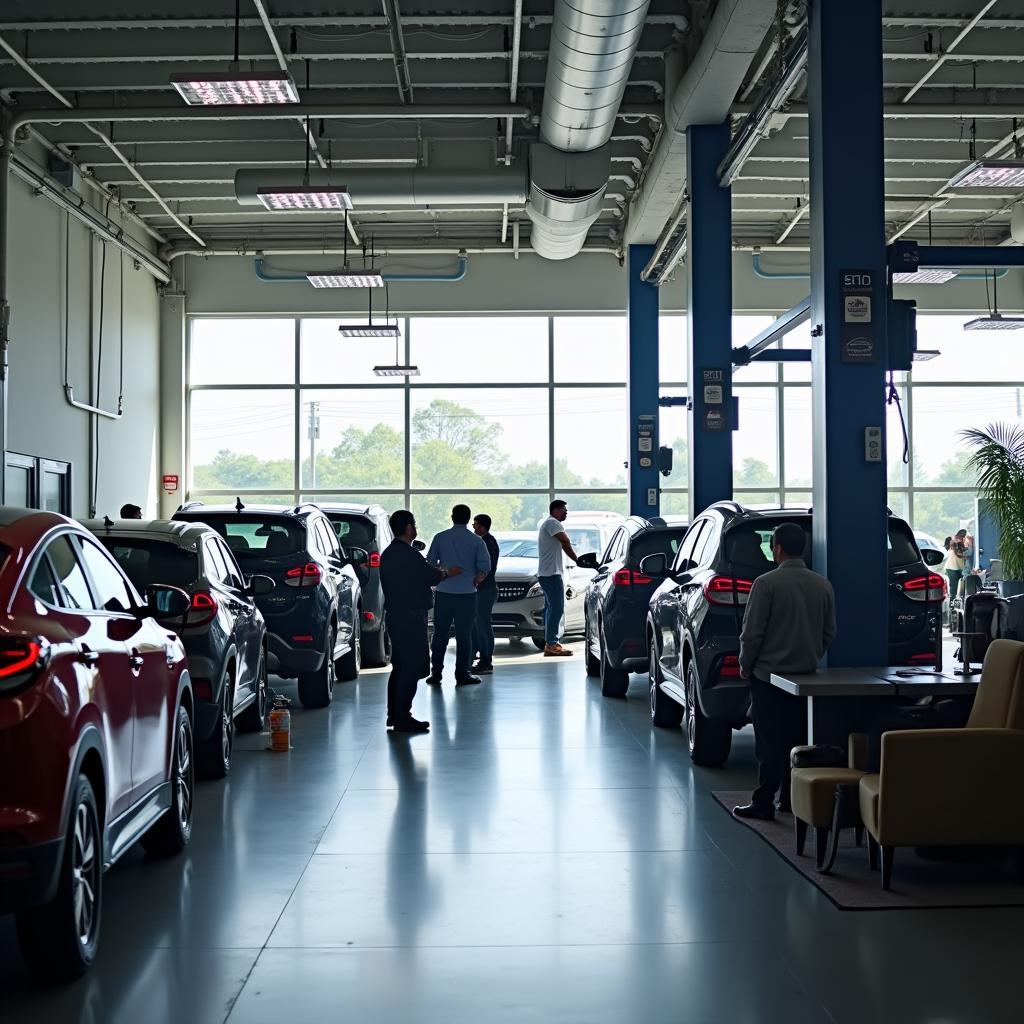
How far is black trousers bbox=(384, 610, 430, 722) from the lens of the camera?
967 cm

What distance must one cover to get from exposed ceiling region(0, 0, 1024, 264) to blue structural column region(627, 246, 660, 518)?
4.64ft

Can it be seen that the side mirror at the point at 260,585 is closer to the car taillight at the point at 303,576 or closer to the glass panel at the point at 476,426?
the car taillight at the point at 303,576

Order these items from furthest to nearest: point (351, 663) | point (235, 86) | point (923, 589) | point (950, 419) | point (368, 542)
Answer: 1. point (950, 419)
2. point (368, 542)
3. point (351, 663)
4. point (235, 86)
5. point (923, 589)

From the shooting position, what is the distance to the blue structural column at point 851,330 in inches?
292

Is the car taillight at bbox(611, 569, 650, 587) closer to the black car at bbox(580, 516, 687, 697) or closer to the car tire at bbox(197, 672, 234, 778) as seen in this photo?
the black car at bbox(580, 516, 687, 697)

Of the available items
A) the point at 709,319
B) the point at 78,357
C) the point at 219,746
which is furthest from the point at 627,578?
the point at 78,357

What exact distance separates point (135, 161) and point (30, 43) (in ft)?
13.2

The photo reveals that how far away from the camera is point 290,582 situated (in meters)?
10.5

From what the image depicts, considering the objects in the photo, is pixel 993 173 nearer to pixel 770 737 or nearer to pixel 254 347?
pixel 770 737

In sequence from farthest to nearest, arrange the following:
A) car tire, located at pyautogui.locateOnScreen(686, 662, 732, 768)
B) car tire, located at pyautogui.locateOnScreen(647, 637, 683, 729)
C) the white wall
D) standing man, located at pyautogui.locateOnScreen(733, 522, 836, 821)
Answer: the white wall < car tire, located at pyautogui.locateOnScreen(647, 637, 683, 729) < car tire, located at pyautogui.locateOnScreen(686, 662, 732, 768) < standing man, located at pyautogui.locateOnScreen(733, 522, 836, 821)

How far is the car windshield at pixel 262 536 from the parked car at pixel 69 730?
5.12m

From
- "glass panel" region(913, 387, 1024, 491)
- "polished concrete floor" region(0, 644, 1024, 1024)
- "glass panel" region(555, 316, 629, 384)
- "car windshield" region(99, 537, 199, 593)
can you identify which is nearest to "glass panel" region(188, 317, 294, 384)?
"glass panel" region(555, 316, 629, 384)

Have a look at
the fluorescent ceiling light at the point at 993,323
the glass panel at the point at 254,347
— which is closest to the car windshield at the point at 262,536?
the glass panel at the point at 254,347

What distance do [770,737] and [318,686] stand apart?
5.20 m
